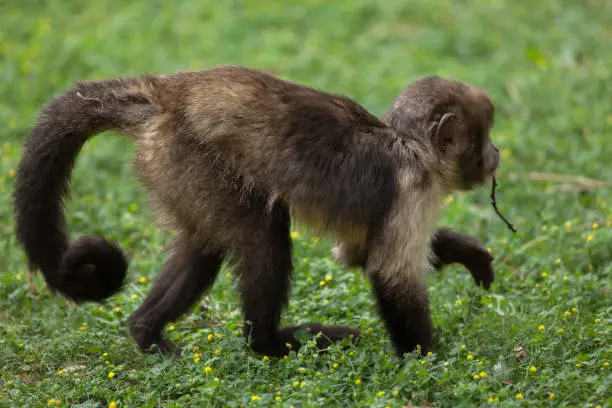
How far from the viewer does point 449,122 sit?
5707 millimetres

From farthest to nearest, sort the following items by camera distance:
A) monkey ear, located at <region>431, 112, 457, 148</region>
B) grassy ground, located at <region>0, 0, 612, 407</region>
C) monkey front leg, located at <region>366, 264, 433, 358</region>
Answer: monkey ear, located at <region>431, 112, 457, 148</region>
monkey front leg, located at <region>366, 264, 433, 358</region>
grassy ground, located at <region>0, 0, 612, 407</region>

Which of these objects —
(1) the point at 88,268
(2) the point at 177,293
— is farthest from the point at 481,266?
(1) the point at 88,268

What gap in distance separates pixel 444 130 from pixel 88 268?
7.18 feet

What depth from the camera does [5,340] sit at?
5.99m

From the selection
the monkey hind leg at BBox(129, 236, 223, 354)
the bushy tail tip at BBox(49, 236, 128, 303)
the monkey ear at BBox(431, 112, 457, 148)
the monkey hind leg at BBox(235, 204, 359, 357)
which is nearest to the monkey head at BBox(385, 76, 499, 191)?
the monkey ear at BBox(431, 112, 457, 148)

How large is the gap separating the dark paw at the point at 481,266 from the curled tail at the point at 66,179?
2.08m

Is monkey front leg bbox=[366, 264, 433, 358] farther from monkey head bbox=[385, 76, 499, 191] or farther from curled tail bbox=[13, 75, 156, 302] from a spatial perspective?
curled tail bbox=[13, 75, 156, 302]

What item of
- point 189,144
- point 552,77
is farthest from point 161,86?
point 552,77

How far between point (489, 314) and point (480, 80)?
183 inches

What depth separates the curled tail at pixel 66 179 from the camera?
5.74 meters

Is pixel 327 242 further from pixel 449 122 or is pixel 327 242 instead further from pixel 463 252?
pixel 449 122

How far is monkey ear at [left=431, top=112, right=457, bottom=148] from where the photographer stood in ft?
18.6

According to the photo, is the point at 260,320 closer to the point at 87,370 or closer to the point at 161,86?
the point at 87,370

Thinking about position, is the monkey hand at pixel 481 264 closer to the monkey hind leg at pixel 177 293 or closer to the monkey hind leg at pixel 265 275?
the monkey hind leg at pixel 265 275
